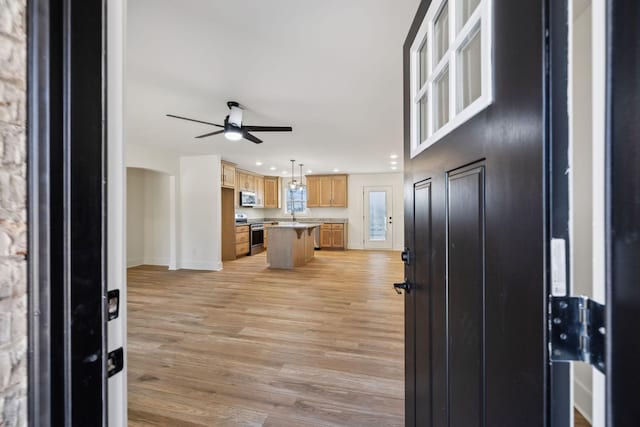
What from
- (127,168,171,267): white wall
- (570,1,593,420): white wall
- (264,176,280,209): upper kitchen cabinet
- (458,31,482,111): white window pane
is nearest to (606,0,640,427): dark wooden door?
(570,1,593,420): white wall

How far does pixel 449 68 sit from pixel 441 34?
21 cm

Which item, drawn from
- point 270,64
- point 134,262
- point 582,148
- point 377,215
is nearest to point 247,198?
point 134,262

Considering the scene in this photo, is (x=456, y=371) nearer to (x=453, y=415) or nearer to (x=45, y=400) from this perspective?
(x=453, y=415)

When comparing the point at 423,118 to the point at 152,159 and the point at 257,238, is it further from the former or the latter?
the point at 257,238

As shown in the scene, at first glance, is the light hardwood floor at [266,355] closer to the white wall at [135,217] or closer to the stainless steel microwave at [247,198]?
the white wall at [135,217]

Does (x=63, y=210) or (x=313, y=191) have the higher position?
(x=313, y=191)

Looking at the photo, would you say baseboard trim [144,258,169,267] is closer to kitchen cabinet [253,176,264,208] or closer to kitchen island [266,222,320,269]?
kitchen island [266,222,320,269]

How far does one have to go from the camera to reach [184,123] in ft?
11.9

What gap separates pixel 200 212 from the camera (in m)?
5.55

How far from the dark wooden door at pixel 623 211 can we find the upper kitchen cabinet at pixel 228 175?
600 cm

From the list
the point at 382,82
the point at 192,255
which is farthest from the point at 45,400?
the point at 192,255

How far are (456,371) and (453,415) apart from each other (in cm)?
13

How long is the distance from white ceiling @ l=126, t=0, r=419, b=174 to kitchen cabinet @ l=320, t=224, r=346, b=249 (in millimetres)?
4510

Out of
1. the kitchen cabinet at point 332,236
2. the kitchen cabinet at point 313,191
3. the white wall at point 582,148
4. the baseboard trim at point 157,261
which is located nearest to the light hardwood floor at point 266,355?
the white wall at point 582,148
